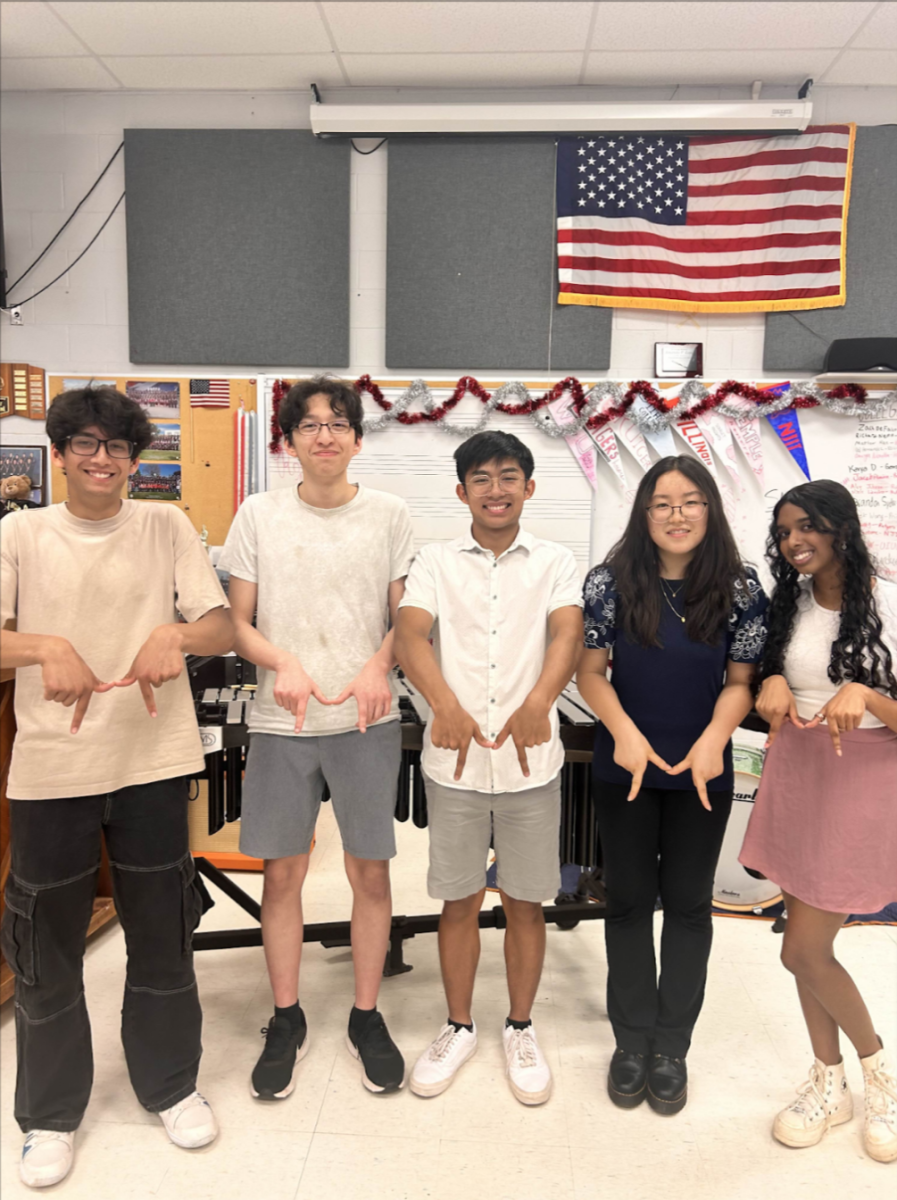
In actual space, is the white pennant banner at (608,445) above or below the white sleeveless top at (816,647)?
above

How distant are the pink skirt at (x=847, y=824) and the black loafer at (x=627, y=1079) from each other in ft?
2.00

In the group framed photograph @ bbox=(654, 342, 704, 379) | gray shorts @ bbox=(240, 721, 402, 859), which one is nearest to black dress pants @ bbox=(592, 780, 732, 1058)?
gray shorts @ bbox=(240, 721, 402, 859)

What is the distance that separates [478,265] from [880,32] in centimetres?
188

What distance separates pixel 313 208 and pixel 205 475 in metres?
1.40

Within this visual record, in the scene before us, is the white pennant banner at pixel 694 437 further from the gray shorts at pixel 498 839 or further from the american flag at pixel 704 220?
the gray shorts at pixel 498 839

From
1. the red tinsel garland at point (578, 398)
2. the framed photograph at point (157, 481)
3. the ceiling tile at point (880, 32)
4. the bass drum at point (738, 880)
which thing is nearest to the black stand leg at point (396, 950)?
the bass drum at point (738, 880)

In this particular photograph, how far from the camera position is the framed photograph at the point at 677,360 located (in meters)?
3.82

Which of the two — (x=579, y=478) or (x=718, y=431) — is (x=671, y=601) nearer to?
(x=579, y=478)

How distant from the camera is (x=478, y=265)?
3.84 meters

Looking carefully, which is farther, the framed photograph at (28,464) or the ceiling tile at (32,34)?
the framed photograph at (28,464)

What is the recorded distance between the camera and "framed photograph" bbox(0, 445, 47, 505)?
3.97 m

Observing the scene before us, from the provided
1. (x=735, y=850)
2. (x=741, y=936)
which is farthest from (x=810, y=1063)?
(x=735, y=850)

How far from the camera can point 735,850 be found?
2.99m

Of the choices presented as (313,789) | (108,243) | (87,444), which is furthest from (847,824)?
(108,243)
